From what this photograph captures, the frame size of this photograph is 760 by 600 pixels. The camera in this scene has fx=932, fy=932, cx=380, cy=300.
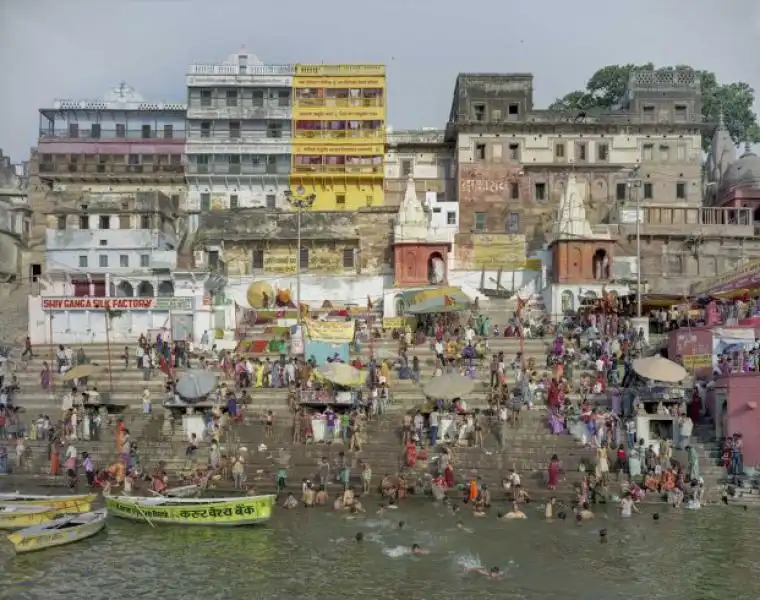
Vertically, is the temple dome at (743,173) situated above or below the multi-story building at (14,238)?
above

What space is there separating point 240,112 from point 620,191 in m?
21.7

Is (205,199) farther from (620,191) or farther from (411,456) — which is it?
(411,456)

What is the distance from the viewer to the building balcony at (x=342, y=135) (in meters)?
52.7

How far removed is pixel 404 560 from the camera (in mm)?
18094

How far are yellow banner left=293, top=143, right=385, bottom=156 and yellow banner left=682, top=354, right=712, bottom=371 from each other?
2729cm

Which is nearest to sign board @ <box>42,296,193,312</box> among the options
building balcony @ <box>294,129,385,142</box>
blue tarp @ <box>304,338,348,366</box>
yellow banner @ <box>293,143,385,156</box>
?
blue tarp @ <box>304,338,348,366</box>

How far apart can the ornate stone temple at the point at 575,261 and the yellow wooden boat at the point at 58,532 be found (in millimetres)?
24979

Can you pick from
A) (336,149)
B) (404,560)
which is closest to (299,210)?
(336,149)

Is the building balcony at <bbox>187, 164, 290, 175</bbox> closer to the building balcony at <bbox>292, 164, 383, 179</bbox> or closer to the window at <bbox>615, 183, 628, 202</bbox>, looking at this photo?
the building balcony at <bbox>292, 164, 383, 179</bbox>

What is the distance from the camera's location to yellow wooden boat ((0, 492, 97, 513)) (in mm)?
20719

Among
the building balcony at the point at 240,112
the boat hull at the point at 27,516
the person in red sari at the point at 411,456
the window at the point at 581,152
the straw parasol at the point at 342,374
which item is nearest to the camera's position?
the boat hull at the point at 27,516

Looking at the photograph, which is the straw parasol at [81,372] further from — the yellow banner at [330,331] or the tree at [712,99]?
the tree at [712,99]

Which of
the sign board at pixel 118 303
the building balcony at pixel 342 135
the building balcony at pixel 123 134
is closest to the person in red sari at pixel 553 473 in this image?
the sign board at pixel 118 303

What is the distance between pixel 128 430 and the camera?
26.6 metres
